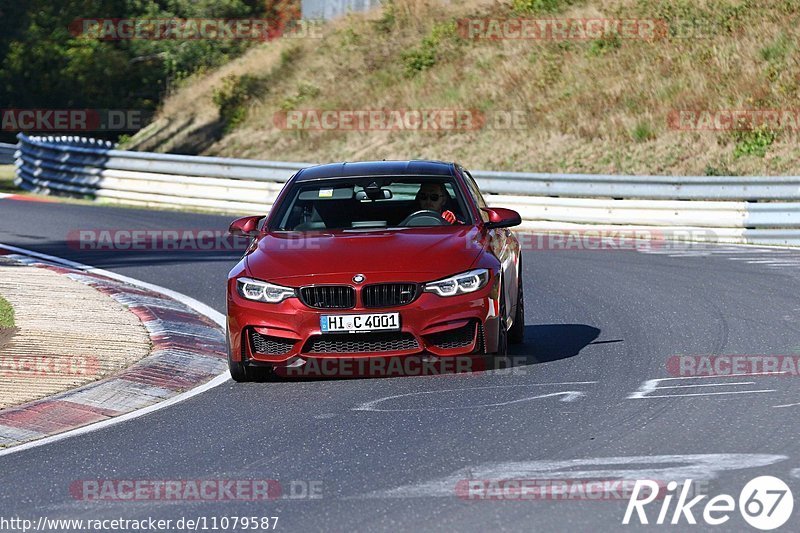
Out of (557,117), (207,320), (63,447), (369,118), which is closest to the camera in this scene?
(63,447)

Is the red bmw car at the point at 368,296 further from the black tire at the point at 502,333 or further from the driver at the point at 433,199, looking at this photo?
the driver at the point at 433,199

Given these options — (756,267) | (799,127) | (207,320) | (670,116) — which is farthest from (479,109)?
(207,320)

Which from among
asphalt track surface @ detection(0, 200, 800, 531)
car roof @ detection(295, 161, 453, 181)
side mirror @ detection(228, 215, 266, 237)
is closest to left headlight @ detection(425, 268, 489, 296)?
asphalt track surface @ detection(0, 200, 800, 531)

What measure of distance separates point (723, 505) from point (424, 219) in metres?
5.09

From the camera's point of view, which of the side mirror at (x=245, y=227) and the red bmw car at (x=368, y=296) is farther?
the side mirror at (x=245, y=227)

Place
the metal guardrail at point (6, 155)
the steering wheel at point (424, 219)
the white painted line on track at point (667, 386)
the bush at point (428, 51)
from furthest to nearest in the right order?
the metal guardrail at point (6, 155) → the bush at point (428, 51) → the steering wheel at point (424, 219) → the white painted line on track at point (667, 386)

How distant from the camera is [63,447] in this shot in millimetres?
7805

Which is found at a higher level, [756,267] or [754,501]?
[754,501]

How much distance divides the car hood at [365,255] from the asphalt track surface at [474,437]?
78 cm

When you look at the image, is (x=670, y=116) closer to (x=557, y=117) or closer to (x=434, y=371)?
(x=557, y=117)

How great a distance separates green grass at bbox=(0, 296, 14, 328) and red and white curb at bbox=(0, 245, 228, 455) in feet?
3.73

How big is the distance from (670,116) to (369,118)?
30.1 feet

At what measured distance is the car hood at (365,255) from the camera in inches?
373

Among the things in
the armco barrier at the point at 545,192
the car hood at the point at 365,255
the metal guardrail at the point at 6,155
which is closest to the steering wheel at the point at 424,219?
the car hood at the point at 365,255
